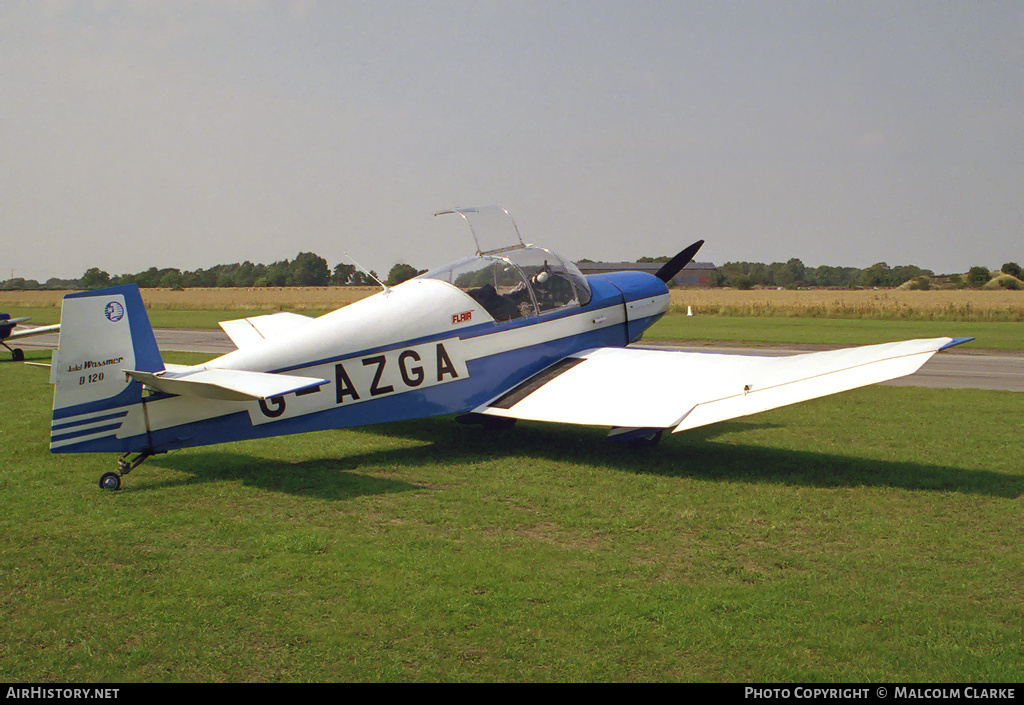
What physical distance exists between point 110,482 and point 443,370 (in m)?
3.51

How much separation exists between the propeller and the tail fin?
8.77 m

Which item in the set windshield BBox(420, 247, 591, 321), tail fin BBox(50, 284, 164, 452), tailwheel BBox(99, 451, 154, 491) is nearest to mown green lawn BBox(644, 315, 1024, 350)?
windshield BBox(420, 247, 591, 321)

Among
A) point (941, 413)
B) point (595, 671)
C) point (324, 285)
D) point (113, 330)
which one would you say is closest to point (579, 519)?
point (595, 671)

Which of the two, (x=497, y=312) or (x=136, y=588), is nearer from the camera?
(x=136, y=588)

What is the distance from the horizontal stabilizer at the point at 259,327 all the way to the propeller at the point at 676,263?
6162 mm

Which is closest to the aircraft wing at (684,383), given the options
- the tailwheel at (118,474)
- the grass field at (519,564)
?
the grass field at (519,564)

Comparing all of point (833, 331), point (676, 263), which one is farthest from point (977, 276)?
point (676, 263)

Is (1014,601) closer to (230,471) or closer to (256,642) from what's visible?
(256,642)

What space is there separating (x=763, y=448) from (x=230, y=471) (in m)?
6.07

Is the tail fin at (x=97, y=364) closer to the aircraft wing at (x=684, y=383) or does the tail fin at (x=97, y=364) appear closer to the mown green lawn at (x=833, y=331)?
the aircraft wing at (x=684, y=383)

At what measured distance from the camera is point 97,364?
6738 millimetres

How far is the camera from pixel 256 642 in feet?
13.3
